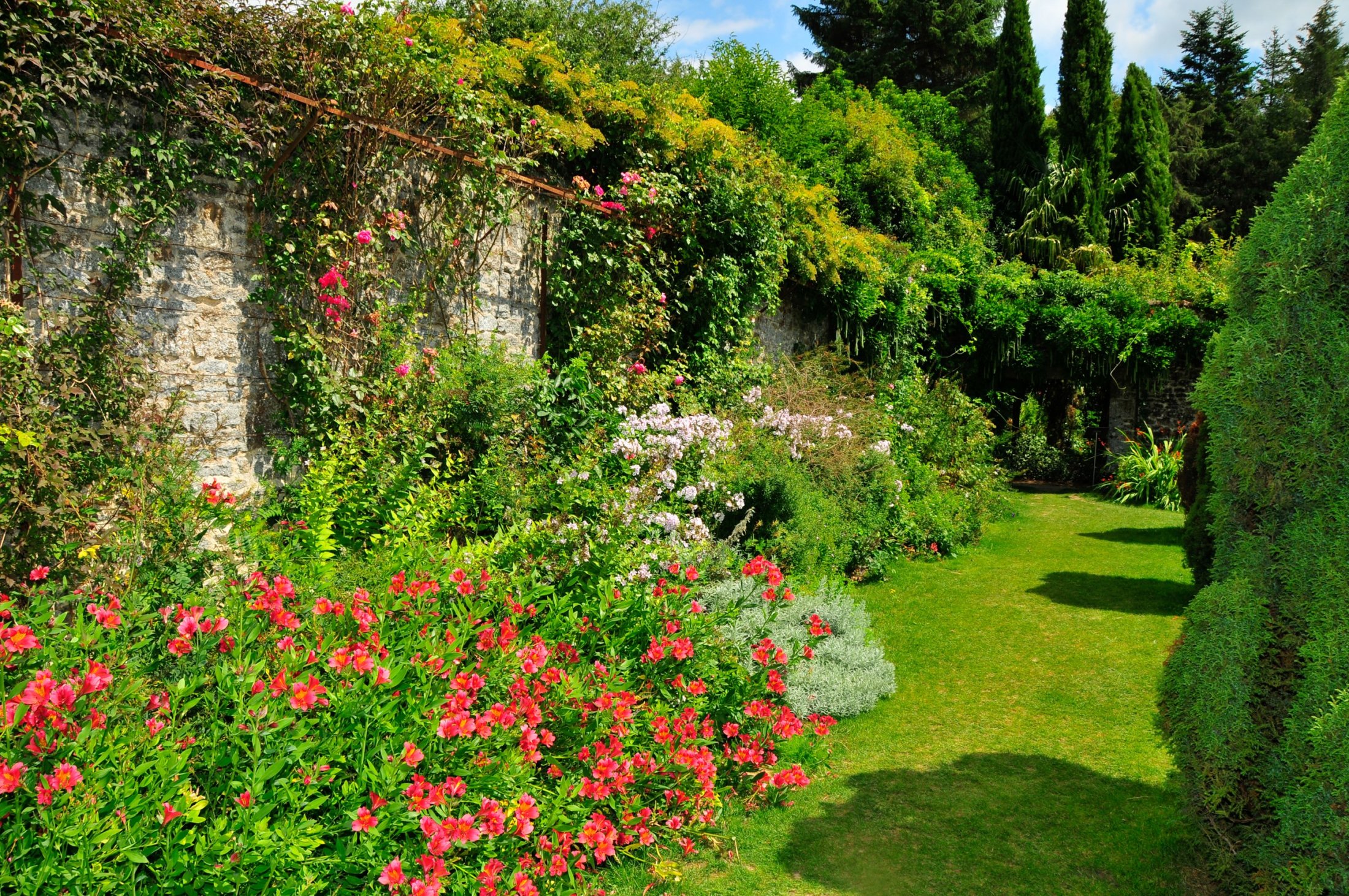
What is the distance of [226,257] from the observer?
465 cm

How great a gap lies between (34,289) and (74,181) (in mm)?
546

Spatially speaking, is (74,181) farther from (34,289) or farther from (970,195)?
(970,195)

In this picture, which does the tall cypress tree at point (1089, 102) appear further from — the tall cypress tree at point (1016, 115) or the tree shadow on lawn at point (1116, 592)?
the tree shadow on lawn at point (1116, 592)

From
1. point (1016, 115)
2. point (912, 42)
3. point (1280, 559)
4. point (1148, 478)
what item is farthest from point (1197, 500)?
point (912, 42)

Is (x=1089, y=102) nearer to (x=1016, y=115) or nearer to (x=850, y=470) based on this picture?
(x=1016, y=115)

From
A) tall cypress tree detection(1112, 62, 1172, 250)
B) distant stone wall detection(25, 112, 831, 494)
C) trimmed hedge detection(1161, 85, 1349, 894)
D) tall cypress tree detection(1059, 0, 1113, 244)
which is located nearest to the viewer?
trimmed hedge detection(1161, 85, 1349, 894)

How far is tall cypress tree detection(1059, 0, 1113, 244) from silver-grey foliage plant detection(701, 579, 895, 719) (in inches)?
762

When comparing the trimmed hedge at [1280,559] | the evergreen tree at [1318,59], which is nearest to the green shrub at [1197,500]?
the trimmed hedge at [1280,559]

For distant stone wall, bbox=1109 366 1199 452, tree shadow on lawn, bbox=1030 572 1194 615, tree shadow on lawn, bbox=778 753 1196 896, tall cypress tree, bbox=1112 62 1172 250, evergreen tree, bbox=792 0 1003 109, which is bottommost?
tree shadow on lawn, bbox=778 753 1196 896

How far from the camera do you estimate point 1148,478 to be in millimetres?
12914

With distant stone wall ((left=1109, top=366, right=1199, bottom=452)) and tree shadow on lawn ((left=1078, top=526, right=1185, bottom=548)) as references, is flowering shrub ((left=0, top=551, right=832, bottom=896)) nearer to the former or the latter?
tree shadow on lawn ((left=1078, top=526, right=1185, bottom=548))

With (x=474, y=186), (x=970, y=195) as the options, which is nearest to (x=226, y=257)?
(x=474, y=186)

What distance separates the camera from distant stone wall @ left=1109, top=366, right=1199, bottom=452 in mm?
15297

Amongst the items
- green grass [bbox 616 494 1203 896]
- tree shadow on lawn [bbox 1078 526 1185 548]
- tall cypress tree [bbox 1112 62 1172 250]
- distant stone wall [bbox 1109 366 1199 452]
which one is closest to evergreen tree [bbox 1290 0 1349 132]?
tall cypress tree [bbox 1112 62 1172 250]
